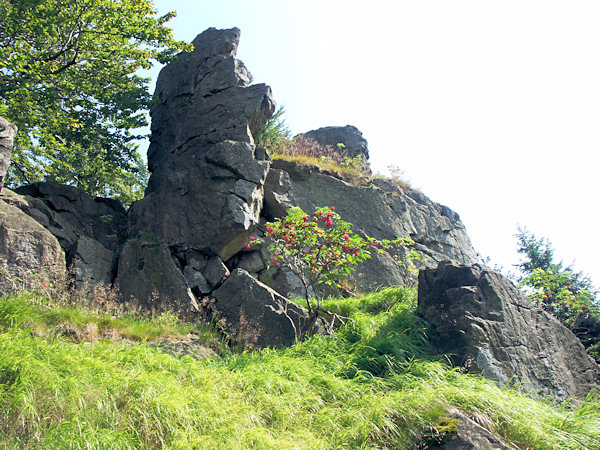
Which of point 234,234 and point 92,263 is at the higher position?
point 234,234

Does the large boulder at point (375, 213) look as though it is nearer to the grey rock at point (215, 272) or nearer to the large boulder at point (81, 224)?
the grey rock at point (215, 272)

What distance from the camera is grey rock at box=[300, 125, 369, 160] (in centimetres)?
1594

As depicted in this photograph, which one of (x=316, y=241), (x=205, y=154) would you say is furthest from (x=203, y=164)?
(x=316, y=241)

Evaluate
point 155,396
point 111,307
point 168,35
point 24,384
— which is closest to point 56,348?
point 24,384

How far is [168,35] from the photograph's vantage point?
11.3 meters

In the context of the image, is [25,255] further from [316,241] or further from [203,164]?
[316,241]

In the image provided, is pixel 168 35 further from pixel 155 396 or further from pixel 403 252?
pixel 155 396

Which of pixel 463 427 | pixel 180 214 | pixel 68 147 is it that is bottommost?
pixel 463 427

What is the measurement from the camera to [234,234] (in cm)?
950

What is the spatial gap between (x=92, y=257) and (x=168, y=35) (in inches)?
244

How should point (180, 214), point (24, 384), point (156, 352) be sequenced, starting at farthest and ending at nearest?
point (180, 214) → point (156, 352) → point (24, 384)

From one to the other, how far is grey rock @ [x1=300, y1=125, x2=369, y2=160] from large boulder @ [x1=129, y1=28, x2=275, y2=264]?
15.6ft

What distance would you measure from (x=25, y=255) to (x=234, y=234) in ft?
12.8

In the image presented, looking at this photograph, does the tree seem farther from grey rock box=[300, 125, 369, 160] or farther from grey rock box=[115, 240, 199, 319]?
grey rock box=[300, 125, 369, 160]
